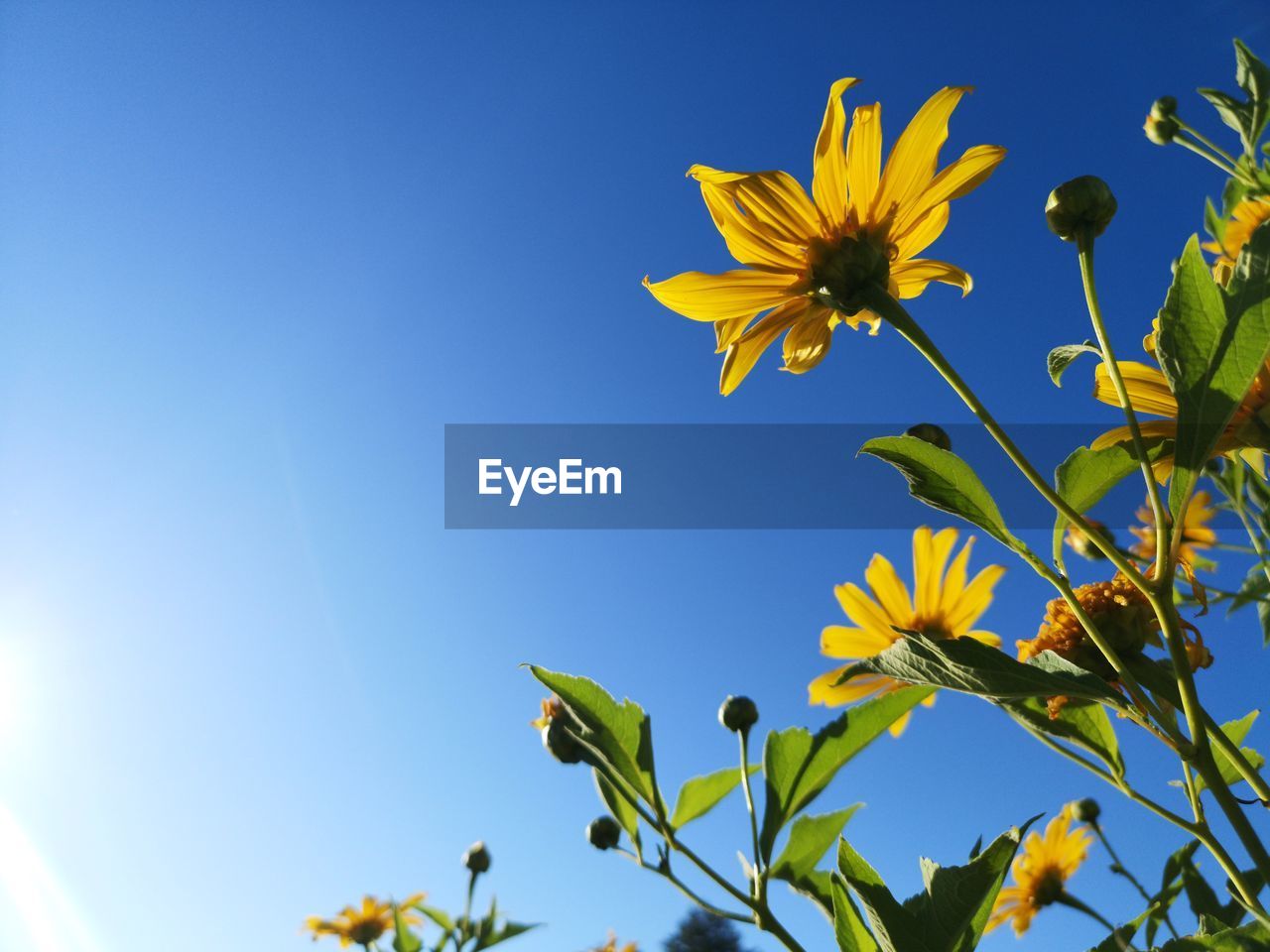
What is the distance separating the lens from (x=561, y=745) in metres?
1.32

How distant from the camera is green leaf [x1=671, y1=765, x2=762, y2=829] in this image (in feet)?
4.05

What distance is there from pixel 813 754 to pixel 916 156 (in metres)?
0.63

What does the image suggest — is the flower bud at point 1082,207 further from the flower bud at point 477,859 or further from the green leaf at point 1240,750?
the flower bud at point 477,859

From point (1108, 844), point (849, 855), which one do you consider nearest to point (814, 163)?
point (849, 855)

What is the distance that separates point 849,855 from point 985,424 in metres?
0.38

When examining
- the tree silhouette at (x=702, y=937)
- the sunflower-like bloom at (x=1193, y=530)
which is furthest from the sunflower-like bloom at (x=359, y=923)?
the tree silhouette at (x=702, y=937)

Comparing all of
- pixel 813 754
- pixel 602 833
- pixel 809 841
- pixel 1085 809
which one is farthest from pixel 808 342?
pixel 1085 809

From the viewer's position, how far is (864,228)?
0.96 meters

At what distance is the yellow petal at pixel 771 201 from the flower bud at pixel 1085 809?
68.6 inches

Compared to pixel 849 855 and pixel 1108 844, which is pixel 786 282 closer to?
pixel 849 855

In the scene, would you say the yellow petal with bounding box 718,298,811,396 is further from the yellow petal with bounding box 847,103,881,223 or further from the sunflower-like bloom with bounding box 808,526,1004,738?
the sunflower-like bloom with bounding box 808,526,1004,738

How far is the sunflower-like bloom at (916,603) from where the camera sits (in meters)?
1.30

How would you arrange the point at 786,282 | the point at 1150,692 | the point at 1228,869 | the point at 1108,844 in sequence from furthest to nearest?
1. the point at 1108,844
2. the point at 786,282
3. the point at 1150,692
4. the point at 1228,869

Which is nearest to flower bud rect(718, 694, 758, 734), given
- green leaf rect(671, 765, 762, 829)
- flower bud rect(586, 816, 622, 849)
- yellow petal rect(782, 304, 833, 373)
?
green leaf rect(671, 765, 762, 829)
